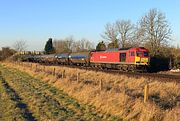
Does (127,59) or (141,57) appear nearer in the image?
(141,57)

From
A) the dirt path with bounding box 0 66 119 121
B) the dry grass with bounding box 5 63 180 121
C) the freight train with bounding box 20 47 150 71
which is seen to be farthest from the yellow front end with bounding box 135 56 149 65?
the dirt path with bounding box 0 66 119 121

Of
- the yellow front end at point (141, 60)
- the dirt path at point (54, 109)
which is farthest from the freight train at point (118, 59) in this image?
the dirt path at point (54, 109)

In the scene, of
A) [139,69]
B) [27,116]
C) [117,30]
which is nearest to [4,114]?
[27,116]

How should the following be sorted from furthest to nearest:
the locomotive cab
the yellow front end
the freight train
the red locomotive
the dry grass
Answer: the freight train < the red locomotive < the locomotive cab < the yellow front end < the dry grass

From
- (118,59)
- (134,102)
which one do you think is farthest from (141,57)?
(134,102)

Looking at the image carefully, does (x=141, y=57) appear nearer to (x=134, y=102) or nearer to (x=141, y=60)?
(x=141, y=60)

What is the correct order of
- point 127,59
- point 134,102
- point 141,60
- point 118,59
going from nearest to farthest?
point 134,102 < point 141,60 < point 127,59 < point 118,59

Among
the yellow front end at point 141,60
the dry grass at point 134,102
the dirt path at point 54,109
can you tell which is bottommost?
the dirt path at point 54,109

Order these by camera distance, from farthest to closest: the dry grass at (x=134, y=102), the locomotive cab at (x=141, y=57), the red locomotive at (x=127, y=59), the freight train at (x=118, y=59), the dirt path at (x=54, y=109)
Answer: the freight train at (x=118, y=59), the red locomotive at (x=127, y=59), the locomotive cab at (x=141, y=57), the dirt path at (x=54, y=109), the dry grass at (x=134, y=102)

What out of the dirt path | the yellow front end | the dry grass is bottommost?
the dirt path

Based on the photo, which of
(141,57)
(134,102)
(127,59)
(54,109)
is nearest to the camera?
(134,102)

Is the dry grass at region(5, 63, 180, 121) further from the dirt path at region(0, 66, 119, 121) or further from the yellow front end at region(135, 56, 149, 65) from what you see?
the yellow front end at region(135, 56, 149, 65)

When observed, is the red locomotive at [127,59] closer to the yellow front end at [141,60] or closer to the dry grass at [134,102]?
the yellow front end at [141,60]

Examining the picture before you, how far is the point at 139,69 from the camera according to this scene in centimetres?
4172
